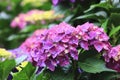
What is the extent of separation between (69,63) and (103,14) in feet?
2.15

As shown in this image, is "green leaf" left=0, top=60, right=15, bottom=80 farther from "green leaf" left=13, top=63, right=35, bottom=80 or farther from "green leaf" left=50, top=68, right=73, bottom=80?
"green leaf" left=50, top=68, right=73, bottom=80

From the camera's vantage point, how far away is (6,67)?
7.60 ft

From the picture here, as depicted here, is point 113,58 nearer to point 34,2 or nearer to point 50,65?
point 50,65

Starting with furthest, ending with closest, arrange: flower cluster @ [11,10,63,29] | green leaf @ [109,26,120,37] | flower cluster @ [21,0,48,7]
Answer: flower cluster @ [21,0,48,7] < flower cluster @ [11,10,63,29] < green leaf @ [109,26,120,37]

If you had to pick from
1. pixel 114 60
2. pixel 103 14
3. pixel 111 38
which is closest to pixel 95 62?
pixel 114 60

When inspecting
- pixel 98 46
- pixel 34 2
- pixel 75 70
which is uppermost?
pixel 98 46

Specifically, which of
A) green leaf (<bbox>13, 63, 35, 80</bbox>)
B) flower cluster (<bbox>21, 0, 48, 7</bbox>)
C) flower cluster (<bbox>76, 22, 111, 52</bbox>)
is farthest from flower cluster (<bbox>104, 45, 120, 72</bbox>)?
flower cluster (<bbox>21, 0, 48, 7</bbox>)

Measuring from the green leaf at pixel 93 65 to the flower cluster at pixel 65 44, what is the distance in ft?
0.24

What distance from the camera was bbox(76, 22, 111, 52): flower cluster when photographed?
217 cm

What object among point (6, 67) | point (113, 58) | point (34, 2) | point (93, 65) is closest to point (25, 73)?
point (6, 67)

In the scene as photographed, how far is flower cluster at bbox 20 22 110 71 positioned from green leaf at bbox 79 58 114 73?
0.07 metres

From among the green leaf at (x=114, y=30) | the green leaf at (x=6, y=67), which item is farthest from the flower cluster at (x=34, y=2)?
the green leaf at (x=6, y=67)

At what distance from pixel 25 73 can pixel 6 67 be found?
13 cm

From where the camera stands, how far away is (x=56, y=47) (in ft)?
7.05
